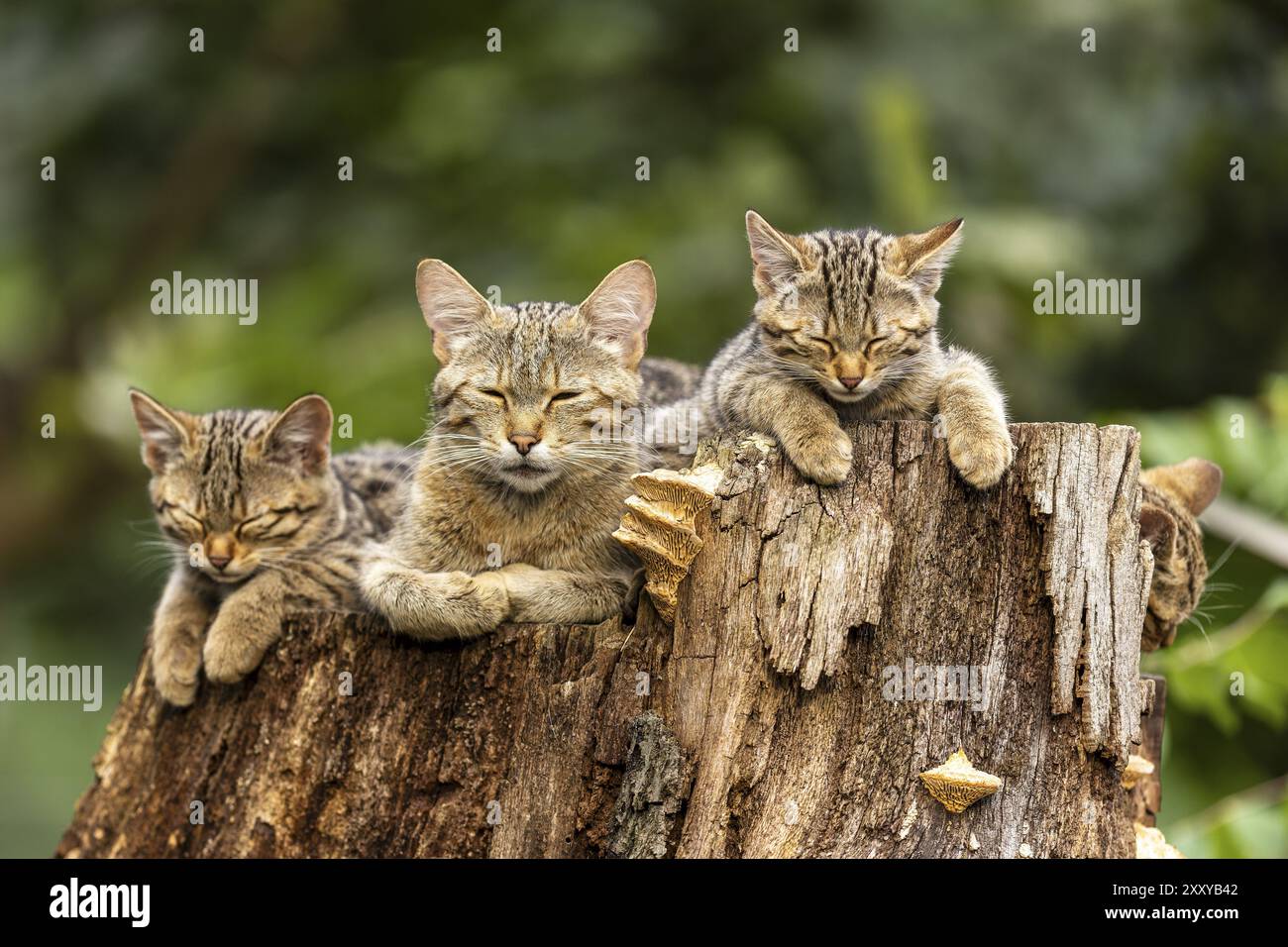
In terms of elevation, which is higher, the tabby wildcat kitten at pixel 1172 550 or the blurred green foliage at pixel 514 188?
the blurred green foliage at pixel 514 188

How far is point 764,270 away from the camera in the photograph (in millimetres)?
6125

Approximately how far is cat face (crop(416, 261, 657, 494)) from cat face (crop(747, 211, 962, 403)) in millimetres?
598

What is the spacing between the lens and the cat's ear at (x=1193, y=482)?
7.36 metres

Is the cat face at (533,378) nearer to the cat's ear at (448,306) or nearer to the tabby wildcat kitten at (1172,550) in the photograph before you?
the cat's ear at (448,306)

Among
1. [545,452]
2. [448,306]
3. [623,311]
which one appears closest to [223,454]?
[448,306]

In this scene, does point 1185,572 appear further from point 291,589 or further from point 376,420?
point 376,420

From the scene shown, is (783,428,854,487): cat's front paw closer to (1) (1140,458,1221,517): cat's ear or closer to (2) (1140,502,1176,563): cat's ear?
(2) (1140,502,1176,563): cat's ear

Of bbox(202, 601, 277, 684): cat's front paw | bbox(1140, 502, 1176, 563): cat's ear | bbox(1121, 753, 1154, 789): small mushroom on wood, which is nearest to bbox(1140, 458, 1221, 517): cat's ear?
bbox(1140, 502, 1176, 563): cat's ear

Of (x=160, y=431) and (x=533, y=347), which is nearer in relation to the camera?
(x=533, y=347)

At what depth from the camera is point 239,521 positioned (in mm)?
6723

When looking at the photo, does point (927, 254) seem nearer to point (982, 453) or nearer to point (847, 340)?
point (847, 340)

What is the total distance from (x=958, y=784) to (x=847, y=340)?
1969 millimetres

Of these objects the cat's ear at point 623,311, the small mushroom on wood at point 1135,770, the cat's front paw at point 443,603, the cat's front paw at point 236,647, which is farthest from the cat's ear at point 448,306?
the small mushroom on wood at point 1135,770
